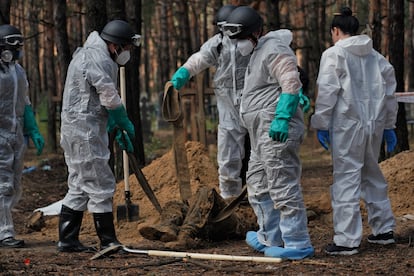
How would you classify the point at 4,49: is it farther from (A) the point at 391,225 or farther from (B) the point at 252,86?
(A) the point at 391,225

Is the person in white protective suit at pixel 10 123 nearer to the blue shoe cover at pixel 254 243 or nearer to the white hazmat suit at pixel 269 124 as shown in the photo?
the blue shoe cover at pixel 254 243

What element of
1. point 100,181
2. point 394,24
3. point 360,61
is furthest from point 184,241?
point 394,24

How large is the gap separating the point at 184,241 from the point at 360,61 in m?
2.24

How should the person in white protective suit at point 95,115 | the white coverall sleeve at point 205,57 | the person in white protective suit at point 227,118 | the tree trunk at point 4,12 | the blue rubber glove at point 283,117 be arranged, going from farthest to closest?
1. the tree trunk at point 4,12
2. the person in white protective suit at point 227,118
3. the white coverall sleeve at point 205,57
4. the person in white protective suit at point 95,115
5. the blue rubber glove at point 283,117

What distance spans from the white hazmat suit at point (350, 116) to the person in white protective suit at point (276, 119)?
34 cm

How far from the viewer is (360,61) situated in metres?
7.21

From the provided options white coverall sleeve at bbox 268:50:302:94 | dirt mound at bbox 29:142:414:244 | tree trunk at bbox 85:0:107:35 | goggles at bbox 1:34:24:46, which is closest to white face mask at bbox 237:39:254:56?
white coverall sleeve at bbox 268:50:302:94

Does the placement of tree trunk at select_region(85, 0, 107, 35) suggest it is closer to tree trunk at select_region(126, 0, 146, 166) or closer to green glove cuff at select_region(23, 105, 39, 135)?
tree trunk at select_region(126, 0, 146, 166)

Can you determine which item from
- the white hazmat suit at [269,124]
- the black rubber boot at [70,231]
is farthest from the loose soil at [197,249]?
the white hazmat suit at [269,124]

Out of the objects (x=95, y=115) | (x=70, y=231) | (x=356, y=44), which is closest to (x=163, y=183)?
(x=70, y=231)

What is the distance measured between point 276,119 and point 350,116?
2.66ft

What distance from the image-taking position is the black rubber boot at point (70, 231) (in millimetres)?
7907

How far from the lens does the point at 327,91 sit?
7043mm

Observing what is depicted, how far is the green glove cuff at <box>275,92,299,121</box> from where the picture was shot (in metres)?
6.55
